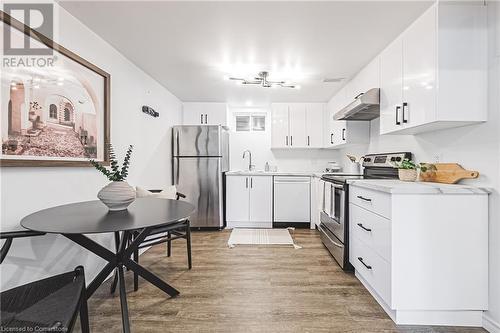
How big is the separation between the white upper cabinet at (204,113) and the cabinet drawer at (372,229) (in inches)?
118

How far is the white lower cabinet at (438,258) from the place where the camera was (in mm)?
1731

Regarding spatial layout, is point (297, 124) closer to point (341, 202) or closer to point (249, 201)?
point (249, 201)

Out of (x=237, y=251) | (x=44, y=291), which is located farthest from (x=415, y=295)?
(x=44, y=291)

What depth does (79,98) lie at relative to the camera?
2.09 m

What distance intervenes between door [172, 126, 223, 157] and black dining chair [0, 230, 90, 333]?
2.95 m

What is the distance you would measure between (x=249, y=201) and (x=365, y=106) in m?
2.42

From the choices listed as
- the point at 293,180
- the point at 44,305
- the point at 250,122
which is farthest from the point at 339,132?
the point at 44,305

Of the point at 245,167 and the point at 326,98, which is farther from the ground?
the point at 326,98

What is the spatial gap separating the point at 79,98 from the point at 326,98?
3.61 metres

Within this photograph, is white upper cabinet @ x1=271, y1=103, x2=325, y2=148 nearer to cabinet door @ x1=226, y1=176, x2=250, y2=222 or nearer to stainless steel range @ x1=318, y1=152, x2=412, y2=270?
cabinet door @ x1=226, y1=176, x2=250, y2=222

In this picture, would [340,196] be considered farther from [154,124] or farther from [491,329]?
[154,124]

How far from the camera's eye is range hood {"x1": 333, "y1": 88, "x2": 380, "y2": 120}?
259cm

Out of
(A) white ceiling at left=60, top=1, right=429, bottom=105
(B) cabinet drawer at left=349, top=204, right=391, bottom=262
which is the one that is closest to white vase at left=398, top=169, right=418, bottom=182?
(B) cabinet drawer at left=349, top=204, right=391, bottom=262

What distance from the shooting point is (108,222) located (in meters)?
1.46
